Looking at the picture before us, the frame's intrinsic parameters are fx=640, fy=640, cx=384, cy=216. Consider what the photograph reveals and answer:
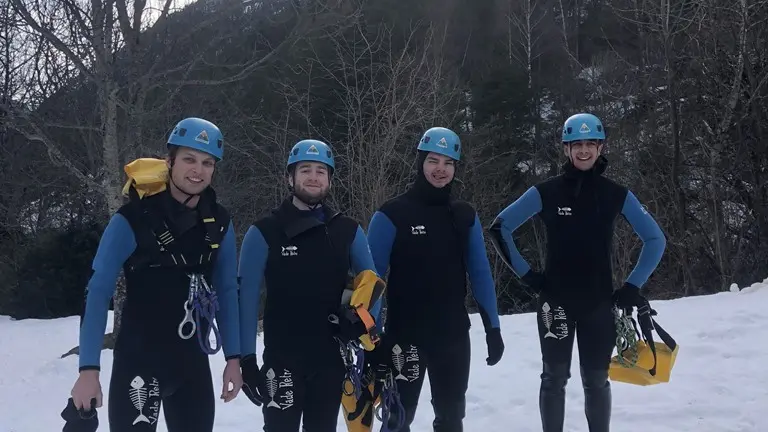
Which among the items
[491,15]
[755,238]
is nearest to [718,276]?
[755,238]

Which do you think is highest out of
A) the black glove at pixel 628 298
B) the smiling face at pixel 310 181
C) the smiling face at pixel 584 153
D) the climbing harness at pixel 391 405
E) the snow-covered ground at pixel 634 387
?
the smiling face at pixel 584 153

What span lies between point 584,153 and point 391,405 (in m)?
1.89

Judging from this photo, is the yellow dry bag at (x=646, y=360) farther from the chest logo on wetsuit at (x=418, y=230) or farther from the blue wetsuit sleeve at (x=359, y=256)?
the blue wetsuit sleeve at (x=359, y=256)

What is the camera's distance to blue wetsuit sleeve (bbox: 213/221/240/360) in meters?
3.09

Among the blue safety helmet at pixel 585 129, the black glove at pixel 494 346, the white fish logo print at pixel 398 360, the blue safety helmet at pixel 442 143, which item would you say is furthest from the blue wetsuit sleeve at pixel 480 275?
the blue safety helmet at pixel 585 129

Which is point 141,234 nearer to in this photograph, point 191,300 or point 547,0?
point 191,300

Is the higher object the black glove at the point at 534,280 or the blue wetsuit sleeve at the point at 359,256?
the blue wetsuit sleeve at the point at 359,256

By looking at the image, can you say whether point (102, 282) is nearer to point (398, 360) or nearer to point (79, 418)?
point (79, 418)

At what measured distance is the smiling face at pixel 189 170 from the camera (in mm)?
2961

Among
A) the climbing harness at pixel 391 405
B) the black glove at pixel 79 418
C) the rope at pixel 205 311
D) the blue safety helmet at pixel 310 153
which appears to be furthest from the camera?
the climbing harness at pixel 391 405

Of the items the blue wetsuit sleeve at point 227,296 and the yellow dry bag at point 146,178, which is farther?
the blue wetsuit sleeve at point 227,296

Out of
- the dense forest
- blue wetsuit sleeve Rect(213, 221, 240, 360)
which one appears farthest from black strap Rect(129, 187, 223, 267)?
the dense forest

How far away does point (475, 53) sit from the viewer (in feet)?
80.3

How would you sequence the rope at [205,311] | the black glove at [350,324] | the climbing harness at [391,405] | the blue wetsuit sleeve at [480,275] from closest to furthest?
the rope at [205,311]
the black glove at [350,324]
the climbing harness at [391,405]
the blue wetsuit sleeve at [480,275]
